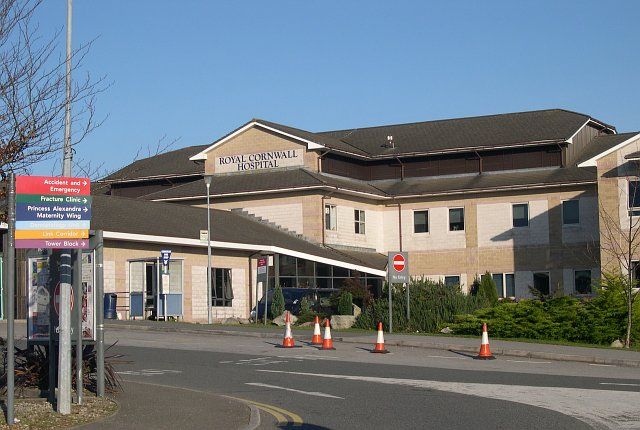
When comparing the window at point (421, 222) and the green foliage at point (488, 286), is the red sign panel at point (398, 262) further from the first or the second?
the window at point (421, 222)

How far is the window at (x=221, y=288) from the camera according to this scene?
43844 mm

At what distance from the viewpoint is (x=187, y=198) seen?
2140 inches

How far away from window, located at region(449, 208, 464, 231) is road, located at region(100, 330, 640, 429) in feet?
92.7

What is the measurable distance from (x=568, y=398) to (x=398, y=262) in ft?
53.6

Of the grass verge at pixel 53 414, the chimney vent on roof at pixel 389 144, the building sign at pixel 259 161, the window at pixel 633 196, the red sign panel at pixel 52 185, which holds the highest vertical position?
the chimney vent on roof at pixel 389 144

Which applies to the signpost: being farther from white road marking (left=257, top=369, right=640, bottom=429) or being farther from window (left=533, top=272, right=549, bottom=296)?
window (left=533, top=272, right=549, bottom=296)

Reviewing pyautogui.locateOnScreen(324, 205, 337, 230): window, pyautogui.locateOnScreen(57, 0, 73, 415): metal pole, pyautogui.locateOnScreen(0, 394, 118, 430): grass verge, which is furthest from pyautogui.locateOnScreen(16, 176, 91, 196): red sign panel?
pyautogui.locateOnScreen(324, 205, 337, 230): window

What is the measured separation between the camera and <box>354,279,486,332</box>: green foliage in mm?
33562

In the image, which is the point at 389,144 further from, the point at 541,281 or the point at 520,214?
the point at 541,281

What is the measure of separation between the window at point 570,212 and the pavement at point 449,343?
74.8 ft

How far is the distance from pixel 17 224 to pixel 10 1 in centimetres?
327

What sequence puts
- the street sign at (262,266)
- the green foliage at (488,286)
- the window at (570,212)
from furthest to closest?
the window at (570,212) < the green foliage at (488,286) < the street sign at (262,266)

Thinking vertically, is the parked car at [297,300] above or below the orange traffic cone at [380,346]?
above

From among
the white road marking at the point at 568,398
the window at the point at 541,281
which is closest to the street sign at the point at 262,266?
the white road marking at the point at 568,398
